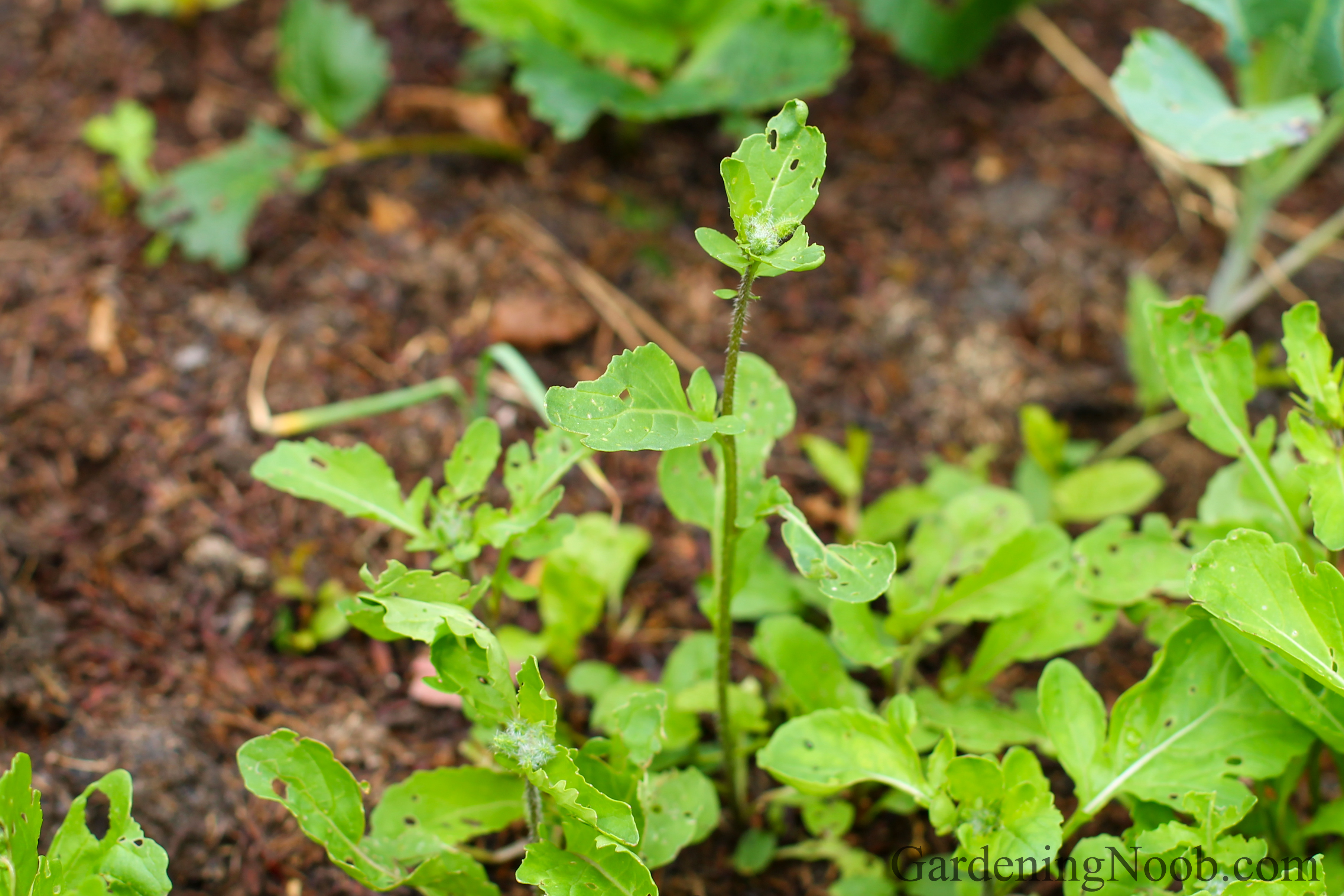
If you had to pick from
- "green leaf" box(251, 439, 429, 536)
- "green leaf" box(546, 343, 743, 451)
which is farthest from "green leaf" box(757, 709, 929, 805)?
"green leaf" box(251, 439, 429, 536)

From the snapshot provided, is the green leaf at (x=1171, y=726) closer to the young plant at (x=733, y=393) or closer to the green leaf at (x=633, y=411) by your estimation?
the young plant at (x=733, y=393)

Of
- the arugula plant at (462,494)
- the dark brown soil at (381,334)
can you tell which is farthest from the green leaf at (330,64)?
the arugula plant at (462,494)

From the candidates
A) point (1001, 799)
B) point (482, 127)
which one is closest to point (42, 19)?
point (482, 127)

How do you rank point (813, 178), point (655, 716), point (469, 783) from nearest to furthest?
point (813, 178) → point (655, 716) → point (469, 783)

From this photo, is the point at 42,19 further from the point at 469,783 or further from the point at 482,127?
the point at 469,783

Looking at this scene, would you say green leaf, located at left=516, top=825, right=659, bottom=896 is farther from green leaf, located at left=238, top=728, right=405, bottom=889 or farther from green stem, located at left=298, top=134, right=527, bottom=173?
green stem, located at left=298, top=134, right=527, bottom=173

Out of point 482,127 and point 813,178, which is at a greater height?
point 813,178
